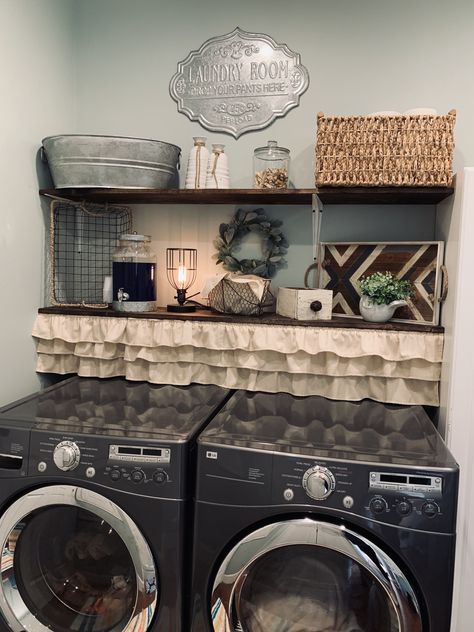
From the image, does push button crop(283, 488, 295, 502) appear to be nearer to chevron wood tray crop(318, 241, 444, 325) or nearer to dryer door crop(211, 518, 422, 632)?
dryer door crop(211, 518, 422, 632)

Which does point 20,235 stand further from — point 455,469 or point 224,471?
point 455,469

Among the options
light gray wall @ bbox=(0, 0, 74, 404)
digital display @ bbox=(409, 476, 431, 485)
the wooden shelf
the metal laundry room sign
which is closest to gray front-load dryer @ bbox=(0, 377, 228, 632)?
light gray wall @ bbox=(0, 0, 74, 404)

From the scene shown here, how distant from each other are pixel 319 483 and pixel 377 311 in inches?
30.5

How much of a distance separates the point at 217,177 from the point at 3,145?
812 millimetres

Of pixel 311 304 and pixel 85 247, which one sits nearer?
pixel 311 304

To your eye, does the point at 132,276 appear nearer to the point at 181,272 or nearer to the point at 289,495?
the point at 181,272

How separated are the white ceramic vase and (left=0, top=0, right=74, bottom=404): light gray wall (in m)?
1.34

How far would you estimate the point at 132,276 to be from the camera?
215 centimetres

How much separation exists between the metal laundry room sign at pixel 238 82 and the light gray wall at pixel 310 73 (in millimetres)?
39

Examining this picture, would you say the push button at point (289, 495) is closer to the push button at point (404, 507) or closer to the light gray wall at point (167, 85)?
the push button at point (404, 507)

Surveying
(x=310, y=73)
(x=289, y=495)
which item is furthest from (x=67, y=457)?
(x=310, y=73)

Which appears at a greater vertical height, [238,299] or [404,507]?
[238,299]

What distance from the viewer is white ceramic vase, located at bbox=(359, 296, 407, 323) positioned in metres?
1.96

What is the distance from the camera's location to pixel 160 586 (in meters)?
1.53
